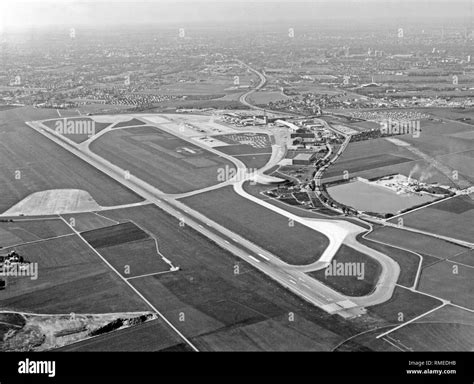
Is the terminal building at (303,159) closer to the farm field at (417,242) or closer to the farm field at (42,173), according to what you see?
the farm field at (42,173)

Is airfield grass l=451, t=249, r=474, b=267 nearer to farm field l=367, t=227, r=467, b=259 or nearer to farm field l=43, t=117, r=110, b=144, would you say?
farm field l=367, t=227, r=467, b=259

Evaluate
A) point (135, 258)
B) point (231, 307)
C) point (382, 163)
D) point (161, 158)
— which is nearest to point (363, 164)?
point (382, 163)

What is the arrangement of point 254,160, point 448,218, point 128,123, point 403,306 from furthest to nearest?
point 128,123 → point 254,160 → point 448,218 → point 403,306

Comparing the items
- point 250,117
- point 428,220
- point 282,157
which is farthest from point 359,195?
point 250,117

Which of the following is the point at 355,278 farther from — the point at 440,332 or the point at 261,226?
the point at 261,226

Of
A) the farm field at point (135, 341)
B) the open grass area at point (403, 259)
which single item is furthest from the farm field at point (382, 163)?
the farm field at point (135, 341)
